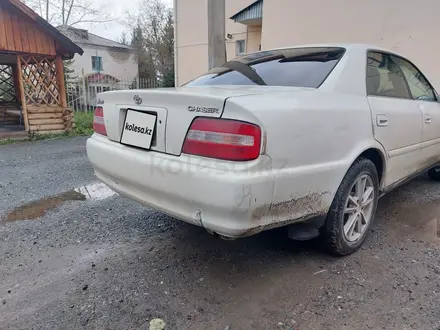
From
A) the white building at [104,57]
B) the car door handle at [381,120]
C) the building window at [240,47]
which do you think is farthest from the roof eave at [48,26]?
the white building at [104,57]

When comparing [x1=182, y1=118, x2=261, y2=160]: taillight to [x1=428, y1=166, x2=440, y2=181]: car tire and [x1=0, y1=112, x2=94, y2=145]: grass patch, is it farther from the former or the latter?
[x1=0, y1=112, x2=94, y2=145]: grass patch

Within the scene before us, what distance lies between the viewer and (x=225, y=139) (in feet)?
5.84

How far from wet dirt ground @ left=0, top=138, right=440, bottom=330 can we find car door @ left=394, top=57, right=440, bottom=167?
0.63m

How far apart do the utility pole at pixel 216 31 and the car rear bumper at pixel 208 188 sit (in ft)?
14.1

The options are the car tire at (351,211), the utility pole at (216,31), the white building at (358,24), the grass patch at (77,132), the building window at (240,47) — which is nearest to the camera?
the car tire at (351,211)

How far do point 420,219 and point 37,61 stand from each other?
968cm

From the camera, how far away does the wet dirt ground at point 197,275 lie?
191cm

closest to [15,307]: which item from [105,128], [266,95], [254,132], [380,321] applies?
[105,128]

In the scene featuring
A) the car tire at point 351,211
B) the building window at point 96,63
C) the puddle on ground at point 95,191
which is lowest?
the puddle on ground at point 95,191

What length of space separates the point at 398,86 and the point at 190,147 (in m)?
2.30

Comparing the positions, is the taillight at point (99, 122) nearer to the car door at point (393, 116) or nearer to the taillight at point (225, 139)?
the taillight at point (225, 139)

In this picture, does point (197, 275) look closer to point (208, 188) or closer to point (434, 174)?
point (208, 188)

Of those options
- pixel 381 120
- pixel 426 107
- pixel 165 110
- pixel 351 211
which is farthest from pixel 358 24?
pixel 165 110

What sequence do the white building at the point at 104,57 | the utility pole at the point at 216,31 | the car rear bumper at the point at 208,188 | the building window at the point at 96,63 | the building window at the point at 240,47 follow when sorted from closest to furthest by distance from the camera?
the car rear bumper at the point at 208,188
the utility pole at the point at 216,31
the building window at the point at 240,47
the white building at the point at 104,57
the building window at the point at 96,63
